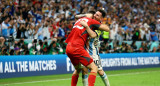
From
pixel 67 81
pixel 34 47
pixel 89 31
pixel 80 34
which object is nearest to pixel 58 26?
pixel 34 47

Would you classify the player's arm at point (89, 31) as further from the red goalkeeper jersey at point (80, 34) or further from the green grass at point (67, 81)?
the green grass at point (67, 81)

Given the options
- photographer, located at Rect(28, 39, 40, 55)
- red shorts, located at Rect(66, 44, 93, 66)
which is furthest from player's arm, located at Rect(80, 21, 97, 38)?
photographer, located at Rect(28, 39, 40, 55)

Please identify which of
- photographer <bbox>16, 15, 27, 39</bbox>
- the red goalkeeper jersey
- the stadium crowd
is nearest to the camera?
the red goalkeeper jersey

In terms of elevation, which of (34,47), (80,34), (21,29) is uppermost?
(80,34)

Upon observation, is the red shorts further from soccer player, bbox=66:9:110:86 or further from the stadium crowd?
the stadium crowd

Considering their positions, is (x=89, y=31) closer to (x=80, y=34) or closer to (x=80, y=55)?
(x=80, y=34)

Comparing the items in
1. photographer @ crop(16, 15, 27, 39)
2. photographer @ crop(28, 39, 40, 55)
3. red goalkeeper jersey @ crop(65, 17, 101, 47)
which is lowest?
photographer @ crop(28, 39, 40, 55)

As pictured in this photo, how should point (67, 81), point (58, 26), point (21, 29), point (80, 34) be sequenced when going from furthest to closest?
point (58, 26) < point (21, 29) < point (67, 81) < point (80, 34)

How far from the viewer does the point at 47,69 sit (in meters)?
15.7

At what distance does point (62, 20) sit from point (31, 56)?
5.59 m

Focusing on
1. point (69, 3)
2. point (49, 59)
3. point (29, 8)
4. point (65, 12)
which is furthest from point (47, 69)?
point (69, 3)

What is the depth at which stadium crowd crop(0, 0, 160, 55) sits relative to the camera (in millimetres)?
16333

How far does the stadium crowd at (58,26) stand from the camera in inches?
643

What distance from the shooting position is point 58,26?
63.1ft
